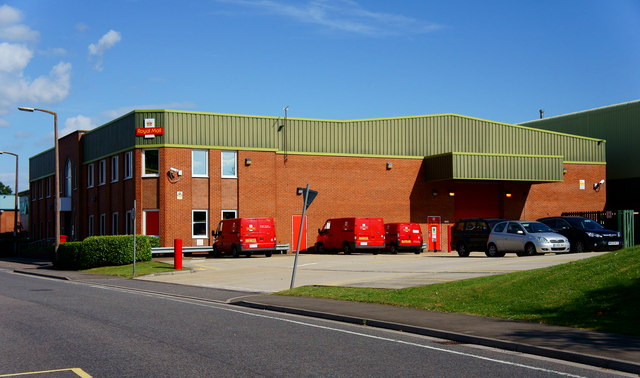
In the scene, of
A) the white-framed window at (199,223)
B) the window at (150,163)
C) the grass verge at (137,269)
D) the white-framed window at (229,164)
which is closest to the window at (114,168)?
the window at (150,163)

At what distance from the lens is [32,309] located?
16.8m

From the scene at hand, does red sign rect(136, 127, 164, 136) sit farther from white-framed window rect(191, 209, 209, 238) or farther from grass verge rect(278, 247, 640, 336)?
grass verge rect(278, 247, 640, 336)

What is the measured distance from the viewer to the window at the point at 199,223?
44188 millimetres

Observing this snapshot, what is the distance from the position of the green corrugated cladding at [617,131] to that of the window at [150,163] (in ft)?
107

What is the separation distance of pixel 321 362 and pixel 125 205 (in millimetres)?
38406

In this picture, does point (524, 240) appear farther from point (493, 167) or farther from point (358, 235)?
point (493, 167)

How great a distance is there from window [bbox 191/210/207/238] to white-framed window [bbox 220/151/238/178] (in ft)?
8.77

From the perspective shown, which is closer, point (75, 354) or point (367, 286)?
point (75, 354)

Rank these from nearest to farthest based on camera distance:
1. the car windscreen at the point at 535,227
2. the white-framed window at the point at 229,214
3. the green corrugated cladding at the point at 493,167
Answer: the car windscreen at the point at 535,227, the white-framed window at the point at 229,214, the green corrugated cladding at the point at 493,167

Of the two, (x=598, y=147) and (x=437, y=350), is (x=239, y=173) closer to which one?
(x=598, y=147)

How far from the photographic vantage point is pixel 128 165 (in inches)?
1802

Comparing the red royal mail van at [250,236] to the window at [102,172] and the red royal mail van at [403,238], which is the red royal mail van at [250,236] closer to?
the red royal mail van at [403,238]

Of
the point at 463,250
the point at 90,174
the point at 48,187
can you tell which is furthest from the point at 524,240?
the point at 48,187

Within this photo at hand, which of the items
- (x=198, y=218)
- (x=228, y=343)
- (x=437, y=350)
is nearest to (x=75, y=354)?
(x=228, y=343)
